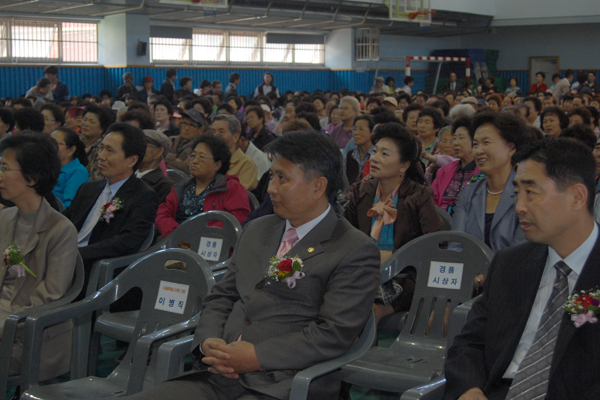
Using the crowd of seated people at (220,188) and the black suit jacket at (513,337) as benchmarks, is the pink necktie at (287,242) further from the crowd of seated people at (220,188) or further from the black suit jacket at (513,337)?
the black suit jacket at (513,337)

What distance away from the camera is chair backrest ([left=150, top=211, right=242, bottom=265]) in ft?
10.7

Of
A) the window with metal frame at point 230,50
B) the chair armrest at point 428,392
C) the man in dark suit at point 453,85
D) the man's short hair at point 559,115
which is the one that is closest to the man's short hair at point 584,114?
the man's short hair at point 559,115

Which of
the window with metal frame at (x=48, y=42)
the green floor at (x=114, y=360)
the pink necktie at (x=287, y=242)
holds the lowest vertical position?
the green floor at (x=114, y=360)

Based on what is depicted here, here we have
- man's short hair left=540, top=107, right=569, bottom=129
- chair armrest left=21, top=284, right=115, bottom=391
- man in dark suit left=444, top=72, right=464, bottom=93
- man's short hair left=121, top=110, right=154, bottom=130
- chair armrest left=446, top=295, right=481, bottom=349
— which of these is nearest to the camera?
chair armrest left=446, top=295, right=481, bottom=349

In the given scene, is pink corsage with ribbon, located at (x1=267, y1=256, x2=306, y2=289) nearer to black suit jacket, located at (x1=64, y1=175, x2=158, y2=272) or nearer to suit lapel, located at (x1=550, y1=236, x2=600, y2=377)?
suit lapel, located at (x1=550, y1=236, x2=600, y2=377)

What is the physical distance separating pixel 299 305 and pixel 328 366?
0.22 meters

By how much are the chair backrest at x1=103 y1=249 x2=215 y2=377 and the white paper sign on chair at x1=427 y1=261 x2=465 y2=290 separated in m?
0.95

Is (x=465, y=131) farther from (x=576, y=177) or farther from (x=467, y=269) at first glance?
(x=576, y=177)

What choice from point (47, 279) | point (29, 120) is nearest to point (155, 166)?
point (29, 120)

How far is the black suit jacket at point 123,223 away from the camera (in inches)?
123

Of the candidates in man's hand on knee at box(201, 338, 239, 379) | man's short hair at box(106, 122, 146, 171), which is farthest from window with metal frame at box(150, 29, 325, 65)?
man's hand on knee at box(201, 338, 239, 379)

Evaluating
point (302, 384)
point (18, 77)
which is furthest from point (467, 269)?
point (18, 77)

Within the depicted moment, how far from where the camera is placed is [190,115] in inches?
230

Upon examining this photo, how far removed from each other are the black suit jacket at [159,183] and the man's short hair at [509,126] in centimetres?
195
